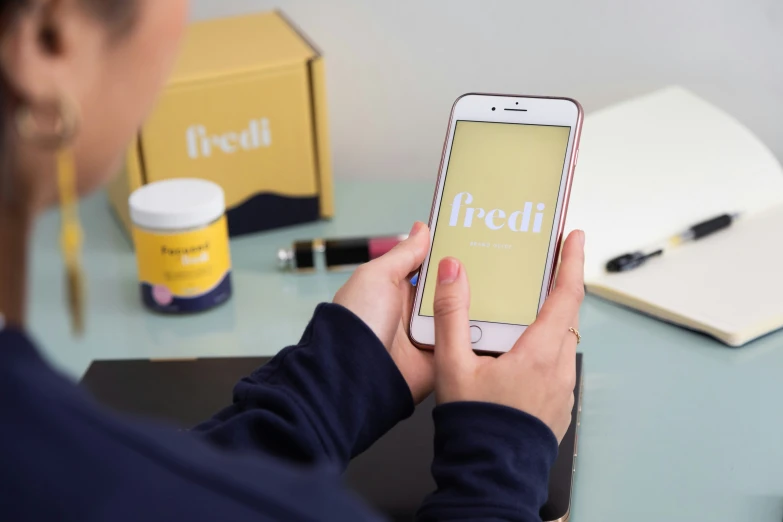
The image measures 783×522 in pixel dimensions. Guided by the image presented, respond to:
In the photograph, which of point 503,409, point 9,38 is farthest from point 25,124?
point 503,409

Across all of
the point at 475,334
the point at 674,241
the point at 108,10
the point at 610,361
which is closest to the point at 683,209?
the point at 674,241

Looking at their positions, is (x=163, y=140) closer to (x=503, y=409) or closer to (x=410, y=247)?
(x=410, y=247)

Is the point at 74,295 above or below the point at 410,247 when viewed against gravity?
above

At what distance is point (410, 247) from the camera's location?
67 centimetres

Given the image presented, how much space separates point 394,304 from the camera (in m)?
0.66

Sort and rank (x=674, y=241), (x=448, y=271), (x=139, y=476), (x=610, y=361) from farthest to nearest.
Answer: (x=674, y=241) < (x=610, y=361) < (x=448, y=271) < (x=139, y=476)

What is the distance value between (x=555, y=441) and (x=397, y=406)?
0.11 metres

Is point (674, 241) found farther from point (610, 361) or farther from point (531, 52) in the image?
point (531, 52)

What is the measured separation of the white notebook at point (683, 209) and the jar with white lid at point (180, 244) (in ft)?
1.03

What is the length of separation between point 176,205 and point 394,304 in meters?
0.26

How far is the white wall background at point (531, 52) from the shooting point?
3.43 ft

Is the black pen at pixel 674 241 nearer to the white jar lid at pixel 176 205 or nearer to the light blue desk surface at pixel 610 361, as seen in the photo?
the light blue desk surface at pixel 610 361

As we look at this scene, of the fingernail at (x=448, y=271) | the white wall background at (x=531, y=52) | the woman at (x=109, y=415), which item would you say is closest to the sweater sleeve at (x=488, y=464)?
the woman at (x=109, y=415)

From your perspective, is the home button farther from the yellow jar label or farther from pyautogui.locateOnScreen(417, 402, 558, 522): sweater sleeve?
the yellow jar label
